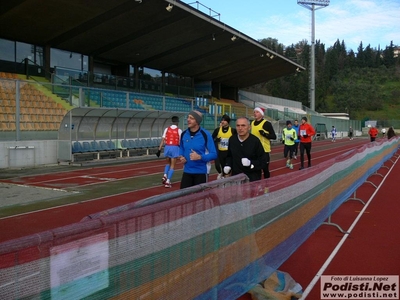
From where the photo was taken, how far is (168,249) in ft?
9.66

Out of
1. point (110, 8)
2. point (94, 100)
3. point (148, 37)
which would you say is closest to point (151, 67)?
point (148, 37)

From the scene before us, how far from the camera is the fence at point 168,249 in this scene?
2.06 meters

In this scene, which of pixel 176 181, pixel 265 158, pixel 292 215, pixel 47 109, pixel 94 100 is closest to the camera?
pixel 292 215

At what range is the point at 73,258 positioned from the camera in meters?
2.22

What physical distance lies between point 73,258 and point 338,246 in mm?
5108

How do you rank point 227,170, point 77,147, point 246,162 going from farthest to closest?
point 77,147, point 227,170, point 246,162

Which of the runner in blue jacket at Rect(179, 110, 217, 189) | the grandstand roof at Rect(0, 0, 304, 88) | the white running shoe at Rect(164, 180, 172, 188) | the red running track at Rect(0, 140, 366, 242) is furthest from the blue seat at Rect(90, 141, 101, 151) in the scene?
the runner in blue jacket at Rect(179, 110, 217, 189)

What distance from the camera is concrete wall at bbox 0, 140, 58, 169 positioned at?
17.1 metres

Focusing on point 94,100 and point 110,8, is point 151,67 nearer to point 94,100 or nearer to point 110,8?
point 110,8

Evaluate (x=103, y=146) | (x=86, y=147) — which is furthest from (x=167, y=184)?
(x=103, y=146)

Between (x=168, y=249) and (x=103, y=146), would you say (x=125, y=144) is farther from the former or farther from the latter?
(x=168, y=249)

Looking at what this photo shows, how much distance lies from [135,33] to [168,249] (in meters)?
29.3

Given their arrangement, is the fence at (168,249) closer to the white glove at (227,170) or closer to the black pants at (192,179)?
the white glove at (227,170)

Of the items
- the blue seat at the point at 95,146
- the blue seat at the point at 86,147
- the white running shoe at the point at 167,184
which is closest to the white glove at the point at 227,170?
the white running shoe at the point at 167,184
